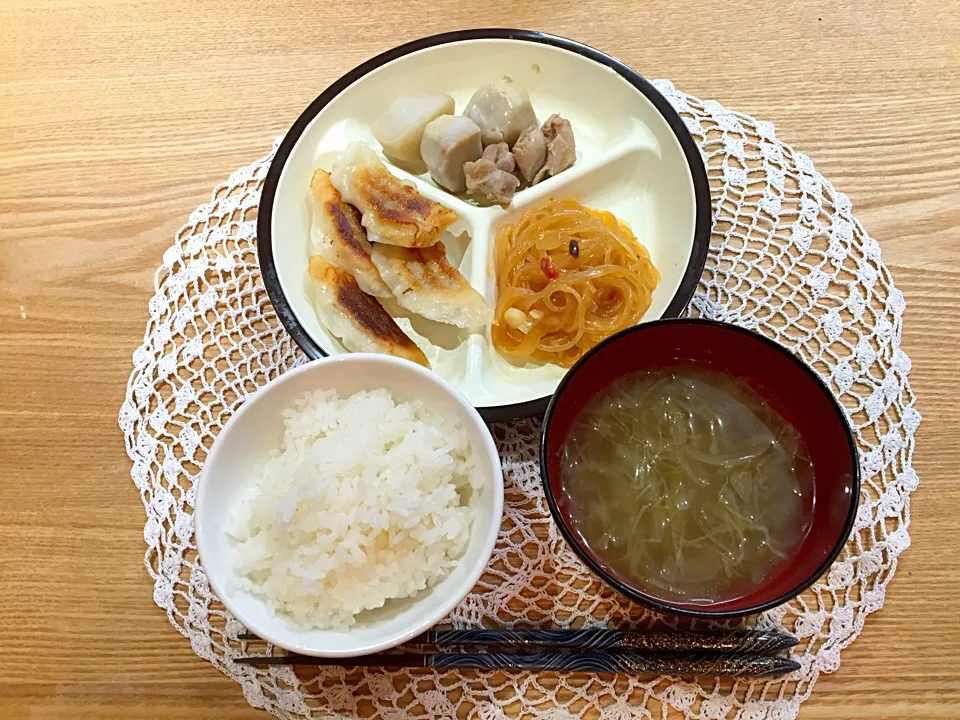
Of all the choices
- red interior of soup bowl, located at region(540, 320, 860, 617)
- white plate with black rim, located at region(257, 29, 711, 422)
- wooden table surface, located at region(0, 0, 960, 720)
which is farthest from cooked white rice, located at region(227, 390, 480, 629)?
wooden table surface, located at region(0, 0, 960, 720)

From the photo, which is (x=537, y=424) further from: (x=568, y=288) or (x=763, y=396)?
(x=763, y=396)

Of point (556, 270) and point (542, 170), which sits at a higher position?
point (542, 170)

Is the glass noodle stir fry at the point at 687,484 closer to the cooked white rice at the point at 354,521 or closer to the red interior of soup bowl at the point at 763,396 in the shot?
the red interior of soup bowl at the point at 763,396

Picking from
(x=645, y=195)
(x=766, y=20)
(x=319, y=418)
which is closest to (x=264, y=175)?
(x=319, y=418)

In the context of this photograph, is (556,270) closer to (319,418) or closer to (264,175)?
(319,418)

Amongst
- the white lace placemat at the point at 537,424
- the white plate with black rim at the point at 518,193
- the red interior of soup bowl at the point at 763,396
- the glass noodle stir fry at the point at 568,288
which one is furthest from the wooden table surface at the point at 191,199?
the glass noodle stir fry at the point at 568,288
